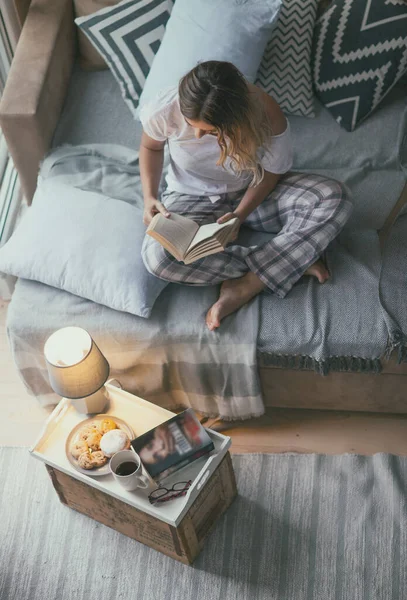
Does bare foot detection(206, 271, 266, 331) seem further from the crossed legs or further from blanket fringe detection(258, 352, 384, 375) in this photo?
blanket fringe detection(258, 352, 384, 375)

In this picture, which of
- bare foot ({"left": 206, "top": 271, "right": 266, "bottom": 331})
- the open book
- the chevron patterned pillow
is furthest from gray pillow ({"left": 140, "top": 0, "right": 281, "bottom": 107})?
bare foot ({"left": 206, "top": 271, "right": 266, "bottom": 331})

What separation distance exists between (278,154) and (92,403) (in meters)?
0.77

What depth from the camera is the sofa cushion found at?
238 cm

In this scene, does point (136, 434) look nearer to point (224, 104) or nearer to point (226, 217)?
point (226, 217)

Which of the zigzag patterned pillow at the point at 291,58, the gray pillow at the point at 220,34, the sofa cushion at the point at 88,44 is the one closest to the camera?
the gray pillow at the point at 220,34

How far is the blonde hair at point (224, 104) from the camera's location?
1.58 metres

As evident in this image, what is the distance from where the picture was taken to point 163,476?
168cm

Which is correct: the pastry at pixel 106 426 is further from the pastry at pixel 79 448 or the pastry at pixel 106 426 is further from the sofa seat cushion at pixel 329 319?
the sofa seat cushion at pixel 329 319

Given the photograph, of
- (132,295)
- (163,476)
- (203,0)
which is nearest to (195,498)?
(163,476)

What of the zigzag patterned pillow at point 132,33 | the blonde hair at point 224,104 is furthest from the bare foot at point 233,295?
the zigzag patterned pillow at point 132,33

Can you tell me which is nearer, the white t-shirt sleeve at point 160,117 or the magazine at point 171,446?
the magazine at point 171,446

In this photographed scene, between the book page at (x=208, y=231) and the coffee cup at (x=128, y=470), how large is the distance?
503mm

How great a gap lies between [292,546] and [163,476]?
0.43 meters

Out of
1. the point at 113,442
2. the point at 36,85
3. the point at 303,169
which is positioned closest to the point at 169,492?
the point at 113,442
